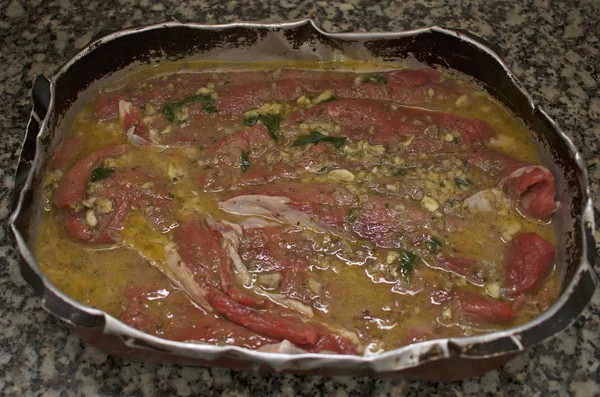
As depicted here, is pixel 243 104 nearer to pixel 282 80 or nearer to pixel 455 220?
pixel 282 80

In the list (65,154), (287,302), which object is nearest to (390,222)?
(287,302)

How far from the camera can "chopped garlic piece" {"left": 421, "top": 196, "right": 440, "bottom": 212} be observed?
7.72 ft

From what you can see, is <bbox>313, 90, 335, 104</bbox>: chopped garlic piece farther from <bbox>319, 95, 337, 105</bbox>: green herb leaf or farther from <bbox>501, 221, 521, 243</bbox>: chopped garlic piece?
<bbox>501, 221, 521, 243</bbox>: chopped garlic piece

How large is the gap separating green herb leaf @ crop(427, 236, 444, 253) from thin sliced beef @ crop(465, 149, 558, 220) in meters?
0.36

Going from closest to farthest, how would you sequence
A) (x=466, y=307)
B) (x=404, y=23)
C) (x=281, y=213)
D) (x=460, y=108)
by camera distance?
(x=466, y=307) → (x=281, y=213) → (x=460, y=108) → (x=404, y=23)

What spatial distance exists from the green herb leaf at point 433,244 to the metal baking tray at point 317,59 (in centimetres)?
43

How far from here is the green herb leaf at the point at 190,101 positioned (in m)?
2.65

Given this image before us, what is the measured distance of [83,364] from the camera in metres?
2.19

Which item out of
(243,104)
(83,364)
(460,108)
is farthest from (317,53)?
(83,364)

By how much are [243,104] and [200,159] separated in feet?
A: 1.05

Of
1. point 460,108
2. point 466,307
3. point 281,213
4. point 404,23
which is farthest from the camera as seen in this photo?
point 404,23

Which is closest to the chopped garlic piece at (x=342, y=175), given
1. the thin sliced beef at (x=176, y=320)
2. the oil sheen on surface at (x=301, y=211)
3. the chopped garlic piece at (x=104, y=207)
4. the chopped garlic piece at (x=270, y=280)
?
the oil sheen on surface at (x=301, y=211)

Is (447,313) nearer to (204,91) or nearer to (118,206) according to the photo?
(118,206)

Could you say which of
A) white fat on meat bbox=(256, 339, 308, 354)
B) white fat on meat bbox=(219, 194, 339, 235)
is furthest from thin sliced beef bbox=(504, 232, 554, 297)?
white fat on meat bbox=(256, 339, 308, 354)
